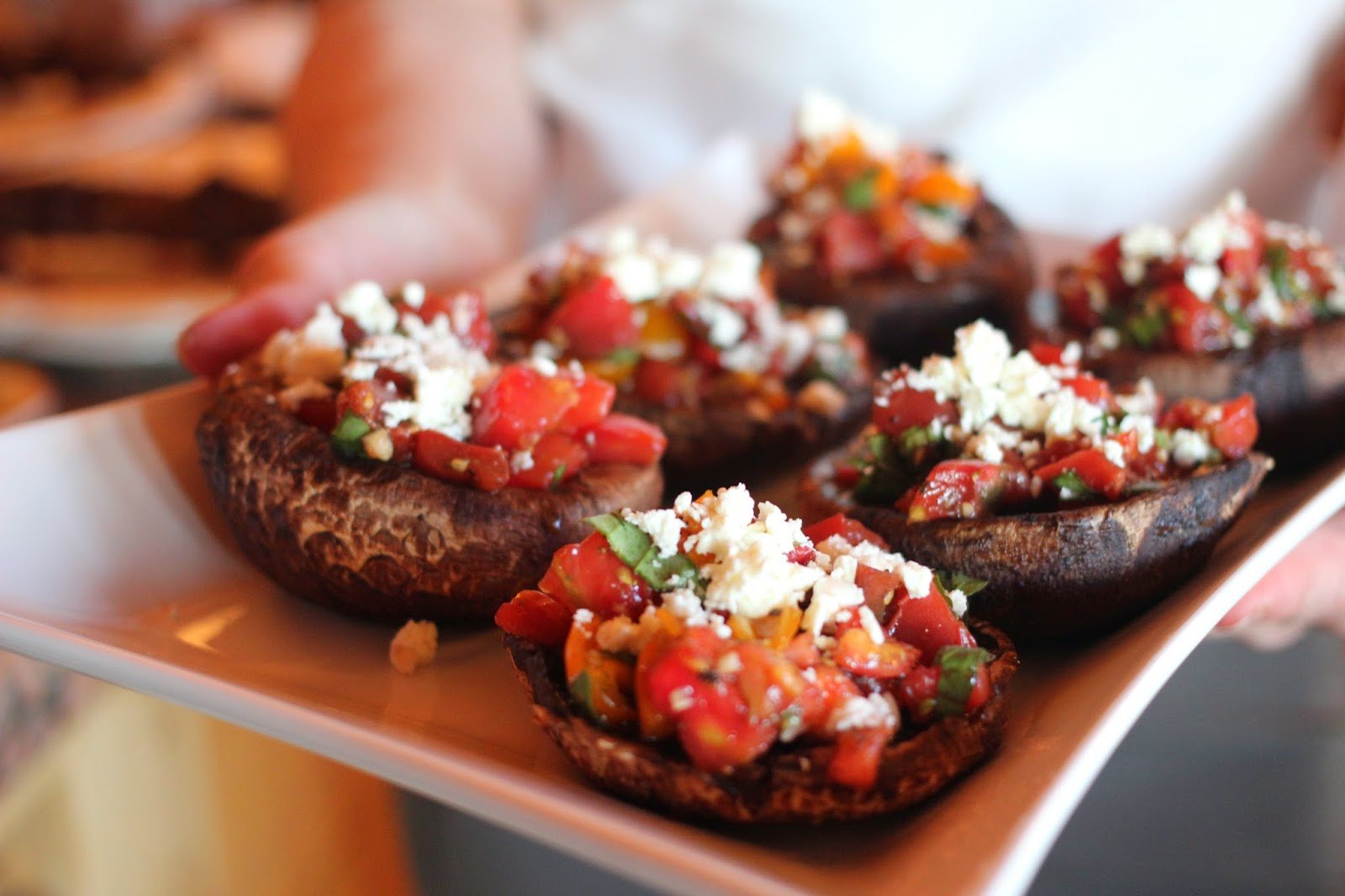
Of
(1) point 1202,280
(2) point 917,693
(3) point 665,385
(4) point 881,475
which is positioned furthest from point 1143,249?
(2) point 917,693

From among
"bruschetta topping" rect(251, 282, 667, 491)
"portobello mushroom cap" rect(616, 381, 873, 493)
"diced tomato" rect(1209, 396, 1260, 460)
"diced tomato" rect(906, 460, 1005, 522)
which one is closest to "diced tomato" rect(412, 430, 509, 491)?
"bruschetta topping" rect(251, 282, 667, 491)

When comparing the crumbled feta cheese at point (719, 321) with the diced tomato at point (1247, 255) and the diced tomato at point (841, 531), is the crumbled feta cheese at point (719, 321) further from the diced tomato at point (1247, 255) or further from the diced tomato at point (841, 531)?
the diced tomato at point (1247, 255)

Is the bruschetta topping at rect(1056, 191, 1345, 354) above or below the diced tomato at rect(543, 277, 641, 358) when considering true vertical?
below

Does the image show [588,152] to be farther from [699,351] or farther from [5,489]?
[5,489]

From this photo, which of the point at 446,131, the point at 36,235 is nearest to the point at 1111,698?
the point at 446,131

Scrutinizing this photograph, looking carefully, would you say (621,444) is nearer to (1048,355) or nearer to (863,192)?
(1048,355)

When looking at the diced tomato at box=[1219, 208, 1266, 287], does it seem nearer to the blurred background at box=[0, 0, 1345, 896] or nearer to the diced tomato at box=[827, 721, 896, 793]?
the blurred background at box=[0, 0, 1345, 896]
